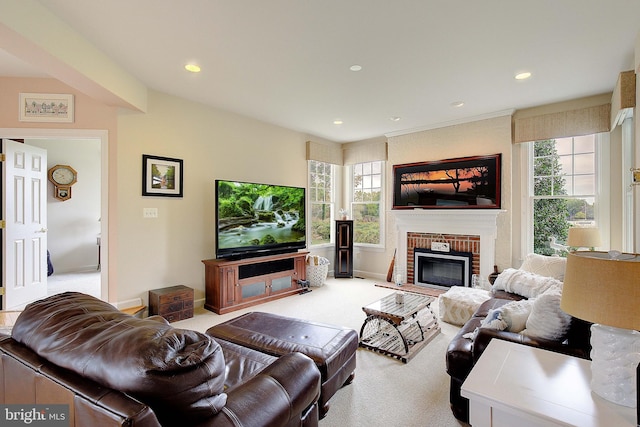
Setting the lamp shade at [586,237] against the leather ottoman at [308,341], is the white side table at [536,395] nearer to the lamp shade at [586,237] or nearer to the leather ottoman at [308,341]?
the leather ottoman at [308,341]

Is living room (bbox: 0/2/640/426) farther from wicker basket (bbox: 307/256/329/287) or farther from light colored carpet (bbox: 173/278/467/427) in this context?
wicker basket (bbox: 307/256/329/287)

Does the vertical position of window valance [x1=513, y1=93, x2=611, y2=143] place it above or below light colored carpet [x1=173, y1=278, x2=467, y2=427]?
above

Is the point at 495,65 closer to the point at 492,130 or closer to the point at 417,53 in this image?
the point at 417,53

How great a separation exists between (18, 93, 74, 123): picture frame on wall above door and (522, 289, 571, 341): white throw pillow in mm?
4433

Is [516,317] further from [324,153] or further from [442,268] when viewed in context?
[324,153]

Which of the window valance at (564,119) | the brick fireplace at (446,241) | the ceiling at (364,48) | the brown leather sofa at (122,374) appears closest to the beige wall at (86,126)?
the ceiling at (364,48)

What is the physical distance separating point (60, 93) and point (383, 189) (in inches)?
183

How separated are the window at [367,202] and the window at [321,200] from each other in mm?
465

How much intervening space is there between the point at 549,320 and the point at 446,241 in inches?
125

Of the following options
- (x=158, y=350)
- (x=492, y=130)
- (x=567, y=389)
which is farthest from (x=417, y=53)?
(x=158, y=350)

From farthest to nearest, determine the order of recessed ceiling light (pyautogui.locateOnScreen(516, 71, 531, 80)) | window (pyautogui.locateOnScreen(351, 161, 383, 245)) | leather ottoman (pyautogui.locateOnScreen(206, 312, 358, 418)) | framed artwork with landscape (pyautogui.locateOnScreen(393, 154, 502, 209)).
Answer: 1. window (pyautogui.locateOnScreen(351, 161, 383, 245))
2. framed artwork with landscape (pyautogui.locateOnScreen(393, 154, 502, 209))
3. recessed ceiling light (pyautogui.locateOnScreen(516, 71, 531, 80))
4. leather ottoman (pyautogui.locateOnScreen(206, 312, 358, 418))

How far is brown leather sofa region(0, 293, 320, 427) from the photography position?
78cm

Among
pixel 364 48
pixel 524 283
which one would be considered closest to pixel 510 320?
pixel 524 283

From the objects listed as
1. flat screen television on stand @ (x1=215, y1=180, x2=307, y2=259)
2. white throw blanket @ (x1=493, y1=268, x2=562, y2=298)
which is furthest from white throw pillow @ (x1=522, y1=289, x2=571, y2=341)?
flat screen television on stand @ (x1=215, y1=180, x2=307, y2=259)
